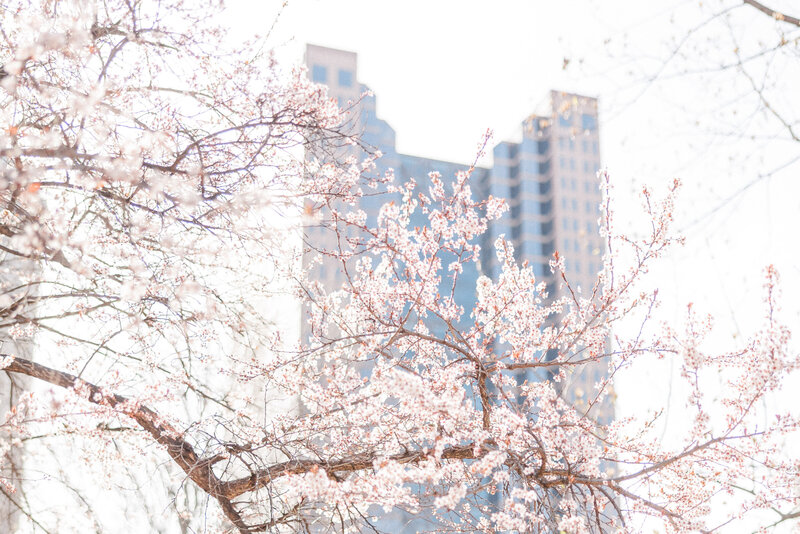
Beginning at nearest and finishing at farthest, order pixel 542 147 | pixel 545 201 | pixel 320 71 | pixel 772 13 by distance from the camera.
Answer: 1. pixel 772 13
2. pixel 320 71
3. pixel 545 201
4. pixel 542 147

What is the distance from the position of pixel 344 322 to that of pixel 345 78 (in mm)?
26116

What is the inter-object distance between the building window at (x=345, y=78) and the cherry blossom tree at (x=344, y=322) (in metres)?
24.7

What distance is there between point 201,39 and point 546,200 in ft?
118

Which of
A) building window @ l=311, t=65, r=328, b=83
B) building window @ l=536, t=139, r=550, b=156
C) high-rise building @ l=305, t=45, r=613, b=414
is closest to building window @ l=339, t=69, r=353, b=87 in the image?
building window @ l=311, t=65, r=328, b=83

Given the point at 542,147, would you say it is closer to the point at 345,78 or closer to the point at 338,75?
the point at 345,78

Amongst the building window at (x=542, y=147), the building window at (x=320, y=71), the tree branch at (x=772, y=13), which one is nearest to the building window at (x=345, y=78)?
the building window at (x=320, y=71)

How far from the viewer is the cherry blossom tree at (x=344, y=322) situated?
2.33 m

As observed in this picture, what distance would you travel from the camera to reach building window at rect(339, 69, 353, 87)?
27.8 meters

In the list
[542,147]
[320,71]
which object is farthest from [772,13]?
[542,147]

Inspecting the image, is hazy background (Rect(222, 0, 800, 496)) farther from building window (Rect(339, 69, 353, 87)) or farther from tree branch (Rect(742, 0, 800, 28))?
building window (Rect(339, 69, 353, 87))

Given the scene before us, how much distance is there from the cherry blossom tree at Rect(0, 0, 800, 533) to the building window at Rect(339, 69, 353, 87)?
24669mm

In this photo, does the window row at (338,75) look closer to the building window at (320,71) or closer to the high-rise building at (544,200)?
the building window at (320,71)

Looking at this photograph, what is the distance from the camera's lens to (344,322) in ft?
10.6

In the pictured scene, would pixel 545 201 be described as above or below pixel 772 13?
above
